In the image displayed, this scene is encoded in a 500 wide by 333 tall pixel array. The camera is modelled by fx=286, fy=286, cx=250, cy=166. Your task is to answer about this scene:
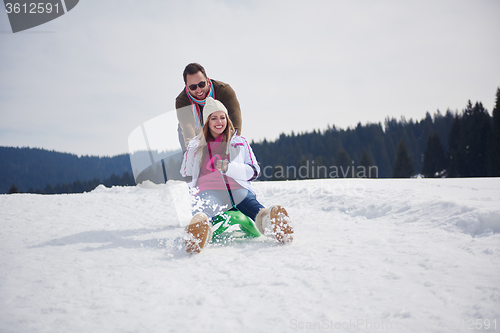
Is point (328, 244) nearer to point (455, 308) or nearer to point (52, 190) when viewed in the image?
point (455, 308)

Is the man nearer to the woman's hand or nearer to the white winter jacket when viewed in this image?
the white winter jacket

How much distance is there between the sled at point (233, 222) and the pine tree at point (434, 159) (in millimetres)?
36457

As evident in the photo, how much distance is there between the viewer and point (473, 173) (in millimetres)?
28172

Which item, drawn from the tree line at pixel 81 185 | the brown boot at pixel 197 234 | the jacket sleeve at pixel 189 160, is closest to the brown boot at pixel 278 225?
the brown boot at pixel 197 234

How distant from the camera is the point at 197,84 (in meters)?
3.44

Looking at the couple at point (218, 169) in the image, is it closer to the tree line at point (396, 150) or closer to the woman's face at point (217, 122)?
the woman's face at point (217, 122)

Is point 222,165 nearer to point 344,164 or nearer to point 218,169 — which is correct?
point 218,169

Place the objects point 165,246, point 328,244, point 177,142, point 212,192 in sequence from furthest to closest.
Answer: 1. point 177,142
2. point 212,192
3. point 165,246
4. point 328,244

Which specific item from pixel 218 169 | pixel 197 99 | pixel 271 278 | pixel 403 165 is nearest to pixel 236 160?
pixel 218 169

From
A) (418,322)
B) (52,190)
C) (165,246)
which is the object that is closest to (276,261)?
(418,322)

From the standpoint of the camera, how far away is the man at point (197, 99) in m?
3.43

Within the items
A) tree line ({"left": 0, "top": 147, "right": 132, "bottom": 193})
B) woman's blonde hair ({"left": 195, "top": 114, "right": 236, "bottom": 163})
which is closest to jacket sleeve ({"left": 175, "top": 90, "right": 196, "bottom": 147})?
woman's blonde hair ({"left": 195, "top": 114, "right": 236, "bottom": 163})

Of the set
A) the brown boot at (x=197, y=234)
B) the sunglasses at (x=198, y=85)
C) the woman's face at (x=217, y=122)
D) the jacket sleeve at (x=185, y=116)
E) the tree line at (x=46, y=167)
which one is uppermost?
the tree line at (x=46, y=167)

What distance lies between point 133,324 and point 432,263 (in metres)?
1.75
